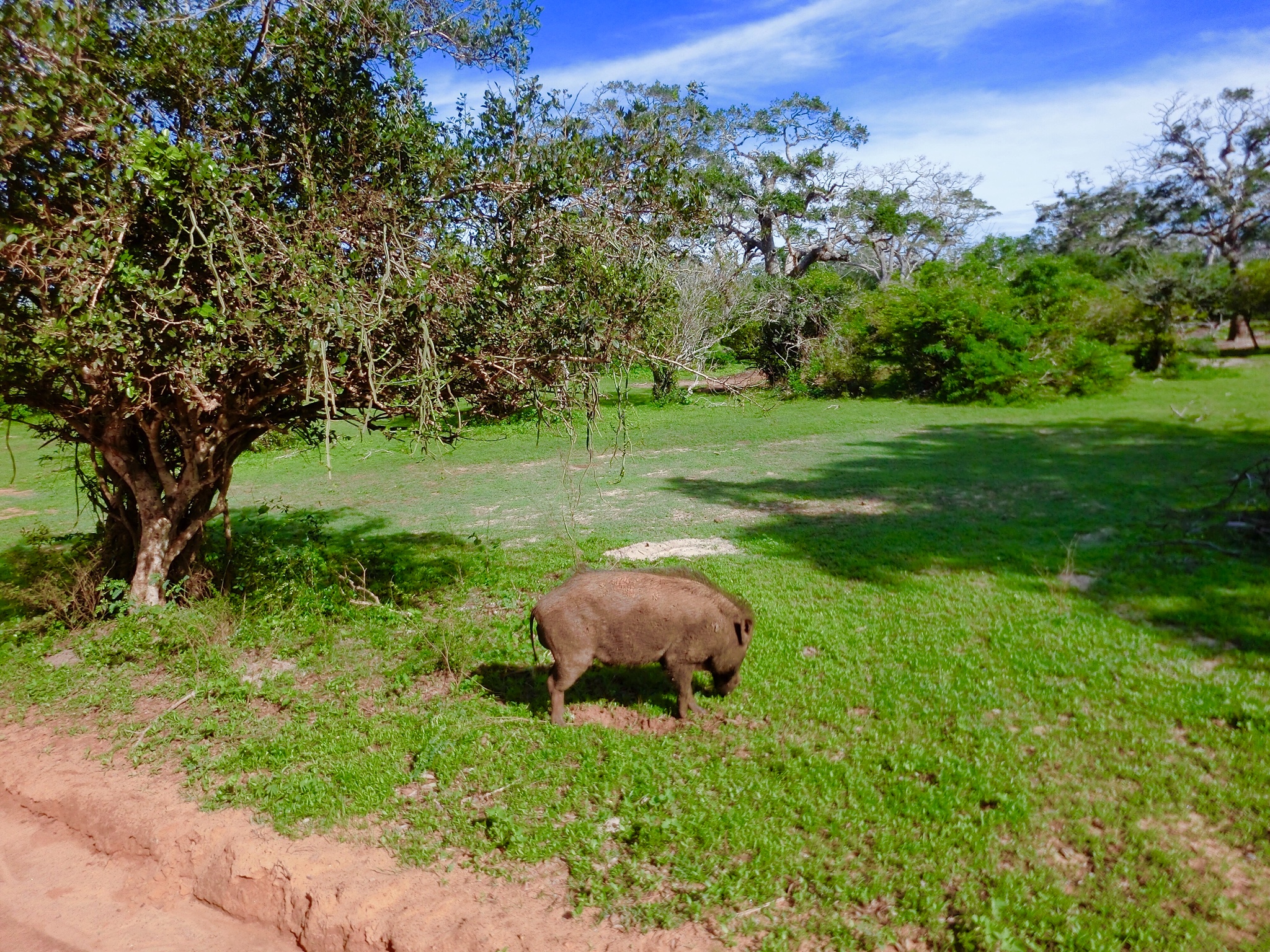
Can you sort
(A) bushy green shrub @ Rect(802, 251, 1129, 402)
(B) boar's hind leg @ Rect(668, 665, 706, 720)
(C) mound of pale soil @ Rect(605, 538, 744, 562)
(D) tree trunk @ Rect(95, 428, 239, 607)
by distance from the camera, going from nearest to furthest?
(B) boar's hind leg @ Rect(668, 665, 706, 720) → (D) tree trunk @ Rect(95, 428, 239, 607) → (C) mound of pale soil @ Rect(605, 538, 744, 562) → (A) bushy green shrub @ Rect(802, 251, 1129, 402)

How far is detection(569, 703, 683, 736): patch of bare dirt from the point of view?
5453mm

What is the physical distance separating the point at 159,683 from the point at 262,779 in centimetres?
212

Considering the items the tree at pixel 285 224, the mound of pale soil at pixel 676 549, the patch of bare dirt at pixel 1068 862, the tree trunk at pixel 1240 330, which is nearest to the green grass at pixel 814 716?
the patch of bare dirt at pixel 1068 862

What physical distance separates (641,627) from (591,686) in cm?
106

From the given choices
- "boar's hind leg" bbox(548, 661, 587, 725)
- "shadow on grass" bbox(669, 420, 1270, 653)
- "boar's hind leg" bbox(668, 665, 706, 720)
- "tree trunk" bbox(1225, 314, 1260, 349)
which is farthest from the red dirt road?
"tree trunk" bbox(1225, 314, 1260, 349)

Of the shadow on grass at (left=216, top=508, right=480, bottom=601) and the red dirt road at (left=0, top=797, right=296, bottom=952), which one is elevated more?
the shadow on grass at (left=216, top=508, right=480, bottom=601)

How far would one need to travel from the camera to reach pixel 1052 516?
35.0 ft

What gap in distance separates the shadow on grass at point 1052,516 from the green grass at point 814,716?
0.22 feet

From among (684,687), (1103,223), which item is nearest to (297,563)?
(684,687)

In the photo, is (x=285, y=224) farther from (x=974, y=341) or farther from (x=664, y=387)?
(x=974, y=341)

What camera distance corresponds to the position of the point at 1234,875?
3.87 meters

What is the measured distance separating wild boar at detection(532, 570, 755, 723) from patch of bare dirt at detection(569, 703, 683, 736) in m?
0.15

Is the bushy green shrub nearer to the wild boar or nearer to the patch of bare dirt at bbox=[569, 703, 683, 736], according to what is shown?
the wild boar

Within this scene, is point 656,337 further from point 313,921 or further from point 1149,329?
point 1149,329
